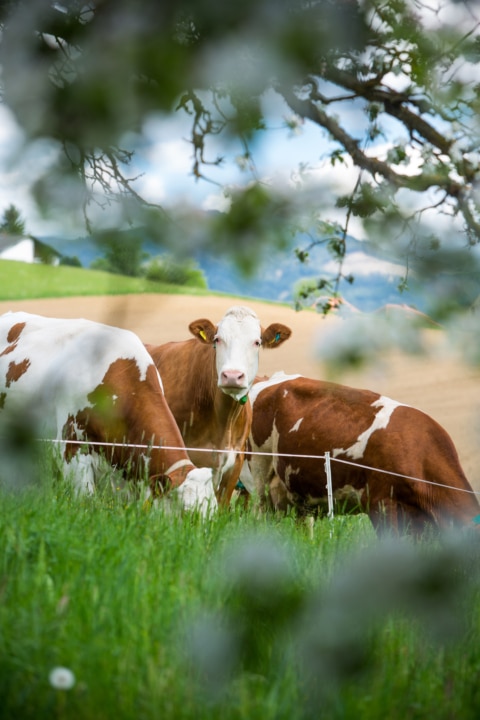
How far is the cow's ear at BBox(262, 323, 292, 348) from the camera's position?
382 centimetres

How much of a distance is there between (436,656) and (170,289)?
1142mm

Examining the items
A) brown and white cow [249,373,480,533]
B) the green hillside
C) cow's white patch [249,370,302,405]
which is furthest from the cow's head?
the green hillside

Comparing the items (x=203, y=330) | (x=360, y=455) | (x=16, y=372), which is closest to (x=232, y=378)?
(x=203, y=330)

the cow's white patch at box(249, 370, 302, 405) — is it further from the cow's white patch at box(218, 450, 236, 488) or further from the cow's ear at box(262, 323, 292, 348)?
the cow's ear at box(262, 323, 292, 348)

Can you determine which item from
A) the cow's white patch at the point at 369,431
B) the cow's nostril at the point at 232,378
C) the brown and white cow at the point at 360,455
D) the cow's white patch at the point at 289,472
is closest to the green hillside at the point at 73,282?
the cow's nostril at the point at 232,378

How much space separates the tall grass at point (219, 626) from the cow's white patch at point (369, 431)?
3.28m

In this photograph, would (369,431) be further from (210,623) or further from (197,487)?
(210,623)

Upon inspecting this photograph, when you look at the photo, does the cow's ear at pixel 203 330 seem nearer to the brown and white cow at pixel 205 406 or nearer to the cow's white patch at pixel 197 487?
the brown and white cow at pixel 205 406

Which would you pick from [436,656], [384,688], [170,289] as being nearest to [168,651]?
[384,688]

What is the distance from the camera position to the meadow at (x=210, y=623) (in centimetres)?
88

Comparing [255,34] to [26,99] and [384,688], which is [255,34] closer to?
[26,99]

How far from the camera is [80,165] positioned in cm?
81

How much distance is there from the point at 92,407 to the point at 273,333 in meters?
2.35

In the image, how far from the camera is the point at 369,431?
214 inches
